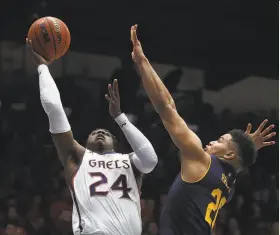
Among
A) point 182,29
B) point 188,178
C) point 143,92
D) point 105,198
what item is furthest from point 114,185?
point 182,29

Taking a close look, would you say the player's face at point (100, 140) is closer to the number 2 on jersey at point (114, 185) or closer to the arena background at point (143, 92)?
the number 2 on jersey at point (114, 185)

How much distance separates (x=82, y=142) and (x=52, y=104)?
4774mm

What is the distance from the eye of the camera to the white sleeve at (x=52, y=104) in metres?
3.85

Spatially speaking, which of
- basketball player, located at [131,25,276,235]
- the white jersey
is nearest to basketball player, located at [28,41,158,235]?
the white jersey

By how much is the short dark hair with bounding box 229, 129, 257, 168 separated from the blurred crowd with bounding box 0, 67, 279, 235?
3.84m

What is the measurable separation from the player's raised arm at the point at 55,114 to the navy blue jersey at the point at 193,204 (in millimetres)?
733

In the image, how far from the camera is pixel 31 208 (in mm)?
7758

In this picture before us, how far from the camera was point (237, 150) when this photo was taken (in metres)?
3.91

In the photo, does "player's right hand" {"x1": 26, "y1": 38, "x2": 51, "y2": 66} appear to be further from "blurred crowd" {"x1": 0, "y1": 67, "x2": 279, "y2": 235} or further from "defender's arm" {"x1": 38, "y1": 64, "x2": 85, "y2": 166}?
"blurred crowd" {"x1": 0, "y1": 67, "x2": 279, "y2": 235}

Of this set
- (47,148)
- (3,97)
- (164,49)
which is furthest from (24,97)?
(164,49)

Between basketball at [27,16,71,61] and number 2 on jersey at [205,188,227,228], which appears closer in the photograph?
number 2 on jersey at [205,188,227,228]

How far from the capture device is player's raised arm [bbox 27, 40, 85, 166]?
3857 millimetres

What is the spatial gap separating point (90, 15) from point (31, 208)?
12.6 ft

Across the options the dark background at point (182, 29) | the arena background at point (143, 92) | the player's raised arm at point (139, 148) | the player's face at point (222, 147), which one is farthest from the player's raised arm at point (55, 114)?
the dark background at point (182, 29)
